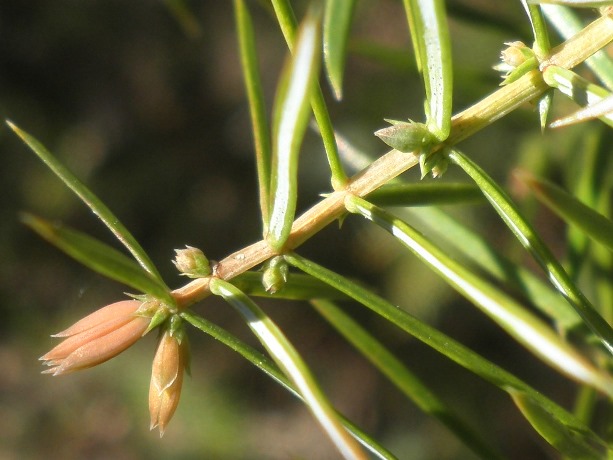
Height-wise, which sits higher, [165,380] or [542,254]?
[542,254]

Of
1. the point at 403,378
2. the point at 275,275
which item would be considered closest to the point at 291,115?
the point at 275,275

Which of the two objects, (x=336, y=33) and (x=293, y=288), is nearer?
(x=336, y=33)

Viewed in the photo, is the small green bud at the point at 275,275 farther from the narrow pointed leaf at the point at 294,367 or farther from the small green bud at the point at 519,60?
the small green bud at the point at 519,60

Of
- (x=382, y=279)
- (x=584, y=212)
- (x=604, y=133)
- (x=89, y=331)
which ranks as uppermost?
(x=382, y=279)

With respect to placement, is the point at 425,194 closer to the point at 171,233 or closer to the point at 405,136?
the point at 405,136

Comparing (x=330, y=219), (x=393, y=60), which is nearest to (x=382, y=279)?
(x=393, y=60)

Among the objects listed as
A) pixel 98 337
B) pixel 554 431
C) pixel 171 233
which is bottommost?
pixel 98 337

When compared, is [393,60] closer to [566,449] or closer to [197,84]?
[566,449]

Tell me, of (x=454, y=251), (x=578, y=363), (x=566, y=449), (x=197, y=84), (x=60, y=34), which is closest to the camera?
(x=578, y=363)
